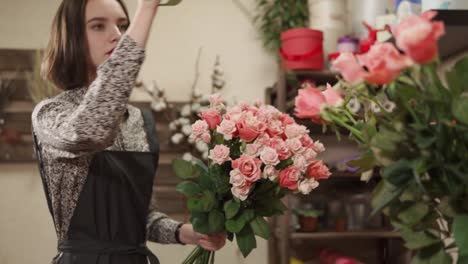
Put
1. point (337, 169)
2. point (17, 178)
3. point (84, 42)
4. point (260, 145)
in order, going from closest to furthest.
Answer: point (260, 145) → point (84, 42) → point (337, 169) → point (17, 178)

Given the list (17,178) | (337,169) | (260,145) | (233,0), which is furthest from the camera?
(233,0)

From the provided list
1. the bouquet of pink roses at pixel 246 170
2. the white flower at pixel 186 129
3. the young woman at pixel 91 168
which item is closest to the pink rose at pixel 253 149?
the bouquet of pink roses at pixel 246 170

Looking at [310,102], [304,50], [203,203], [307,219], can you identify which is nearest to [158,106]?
[304,50]

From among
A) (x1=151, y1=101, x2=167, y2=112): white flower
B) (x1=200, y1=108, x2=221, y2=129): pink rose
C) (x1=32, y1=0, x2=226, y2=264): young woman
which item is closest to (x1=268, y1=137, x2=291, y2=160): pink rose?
(x1=200, y1=108, x2=221, y2=129): pink rose

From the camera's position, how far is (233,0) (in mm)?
3068

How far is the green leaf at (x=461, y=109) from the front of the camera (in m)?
0.53

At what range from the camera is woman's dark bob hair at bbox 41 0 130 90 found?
4.47 ft

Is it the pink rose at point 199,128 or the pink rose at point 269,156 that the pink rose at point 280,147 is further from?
the pink rose at point 199,128

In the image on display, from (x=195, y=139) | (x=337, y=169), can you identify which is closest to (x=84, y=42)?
(x=195, y=139)

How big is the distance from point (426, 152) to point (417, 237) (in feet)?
0.34

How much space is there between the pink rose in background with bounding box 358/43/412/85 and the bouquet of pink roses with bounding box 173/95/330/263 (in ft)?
1.52

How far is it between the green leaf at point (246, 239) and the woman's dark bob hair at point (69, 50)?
650 mm

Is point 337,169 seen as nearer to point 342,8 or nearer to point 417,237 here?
point 342,8

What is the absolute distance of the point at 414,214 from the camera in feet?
1.88
